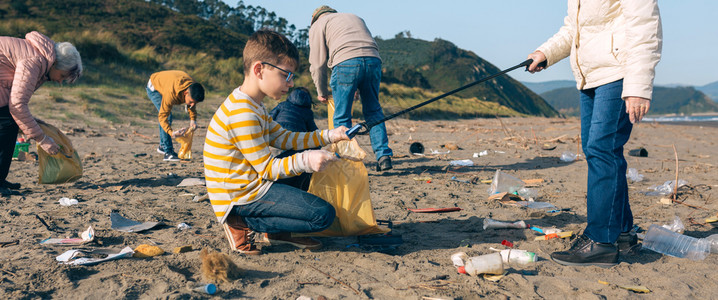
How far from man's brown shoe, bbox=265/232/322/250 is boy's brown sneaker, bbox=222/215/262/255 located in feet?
0.51

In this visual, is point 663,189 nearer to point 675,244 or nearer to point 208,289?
point 675,244

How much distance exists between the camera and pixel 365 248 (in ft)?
9.60

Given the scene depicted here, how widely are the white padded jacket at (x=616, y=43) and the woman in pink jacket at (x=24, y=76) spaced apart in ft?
13.6

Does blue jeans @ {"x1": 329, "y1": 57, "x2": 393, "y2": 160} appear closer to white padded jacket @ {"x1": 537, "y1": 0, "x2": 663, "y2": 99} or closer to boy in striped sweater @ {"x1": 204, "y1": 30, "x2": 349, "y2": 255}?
boy in striped sweater @ {"x1": 204, "y1": 30, "x2": 349, "y2": 255}

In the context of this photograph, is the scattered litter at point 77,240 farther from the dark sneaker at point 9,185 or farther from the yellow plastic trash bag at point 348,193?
the dark sneaker at point 9,185

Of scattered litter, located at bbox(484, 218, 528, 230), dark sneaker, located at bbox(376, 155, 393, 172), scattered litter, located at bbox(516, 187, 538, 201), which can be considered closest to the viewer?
scattered litter, located at bbox(484, 218, 528, 230)

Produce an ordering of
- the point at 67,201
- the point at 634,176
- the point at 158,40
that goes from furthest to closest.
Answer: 1. the point at 158,40
2. the point at 634,176
3. the point at 67,201

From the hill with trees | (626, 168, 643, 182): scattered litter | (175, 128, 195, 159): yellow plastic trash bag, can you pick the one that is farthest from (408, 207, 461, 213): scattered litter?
the hill with trees

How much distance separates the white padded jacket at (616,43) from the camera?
2.42 m

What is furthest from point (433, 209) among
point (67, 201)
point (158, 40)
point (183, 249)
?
point (158, 40)

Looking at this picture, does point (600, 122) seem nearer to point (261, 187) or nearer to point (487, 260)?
point (487, 260)

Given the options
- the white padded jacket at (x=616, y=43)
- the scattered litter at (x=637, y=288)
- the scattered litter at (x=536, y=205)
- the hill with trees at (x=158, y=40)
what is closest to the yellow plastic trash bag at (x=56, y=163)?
the scattered litter at (x=536, y=205)

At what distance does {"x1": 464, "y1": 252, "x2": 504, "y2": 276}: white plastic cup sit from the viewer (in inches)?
96.5

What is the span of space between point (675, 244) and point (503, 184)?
72.3 inches
